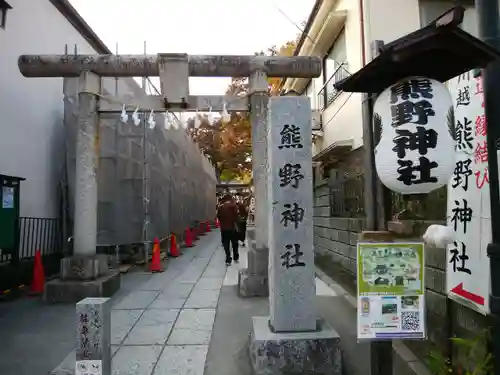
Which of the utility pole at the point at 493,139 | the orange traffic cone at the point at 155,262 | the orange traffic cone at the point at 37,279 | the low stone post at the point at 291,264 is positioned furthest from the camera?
the orange traffic cone at the point at 155,262

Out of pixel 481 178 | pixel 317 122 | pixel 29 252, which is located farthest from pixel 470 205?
pixel 29 252

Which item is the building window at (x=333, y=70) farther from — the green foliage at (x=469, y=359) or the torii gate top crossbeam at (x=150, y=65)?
the green foliage at (x=469, y=359)

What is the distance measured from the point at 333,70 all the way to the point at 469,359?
30.2ft

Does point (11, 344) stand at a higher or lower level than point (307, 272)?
lower

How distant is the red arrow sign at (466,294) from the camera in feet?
12.1

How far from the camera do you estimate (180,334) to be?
6.18m

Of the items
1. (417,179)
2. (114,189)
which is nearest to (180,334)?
(417,179)

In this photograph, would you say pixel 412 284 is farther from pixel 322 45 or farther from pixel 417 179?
pixel 322 45

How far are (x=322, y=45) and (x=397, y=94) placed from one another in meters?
8.88

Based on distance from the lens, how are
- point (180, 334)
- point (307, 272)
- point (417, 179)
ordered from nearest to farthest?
point (417, 179)
point (307, 272)
point (180, 334)

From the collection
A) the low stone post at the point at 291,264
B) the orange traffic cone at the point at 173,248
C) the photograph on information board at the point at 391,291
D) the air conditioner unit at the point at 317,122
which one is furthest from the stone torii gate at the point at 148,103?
the orange traffic cone at the point at 173,248

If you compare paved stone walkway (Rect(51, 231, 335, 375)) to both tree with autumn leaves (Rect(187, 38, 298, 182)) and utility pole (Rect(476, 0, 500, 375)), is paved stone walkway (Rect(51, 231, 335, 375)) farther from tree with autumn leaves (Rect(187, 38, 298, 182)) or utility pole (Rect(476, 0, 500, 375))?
tree with autumn leaves (Rect(187, 38, 298, 182))

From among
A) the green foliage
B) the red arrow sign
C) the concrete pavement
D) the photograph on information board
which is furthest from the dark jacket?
the photograph on information board

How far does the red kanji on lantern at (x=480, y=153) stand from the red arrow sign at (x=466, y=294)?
1228 millimetres
